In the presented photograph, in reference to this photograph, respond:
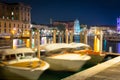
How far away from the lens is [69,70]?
2161 centimetres

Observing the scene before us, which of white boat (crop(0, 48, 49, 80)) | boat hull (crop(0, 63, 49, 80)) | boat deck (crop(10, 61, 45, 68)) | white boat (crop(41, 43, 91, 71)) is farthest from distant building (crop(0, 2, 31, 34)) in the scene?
boat hull (crop(0, 63, 49, 80))

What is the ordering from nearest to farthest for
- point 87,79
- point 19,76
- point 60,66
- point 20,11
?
point 87,79
point 19,76
point 60,66
point 20,11

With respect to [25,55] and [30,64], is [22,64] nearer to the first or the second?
[30,64]

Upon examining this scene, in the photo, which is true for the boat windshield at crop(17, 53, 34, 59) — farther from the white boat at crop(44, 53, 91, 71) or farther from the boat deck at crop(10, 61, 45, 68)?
the white boat at crop(44, 53, 91, 71)

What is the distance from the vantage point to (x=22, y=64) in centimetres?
1722

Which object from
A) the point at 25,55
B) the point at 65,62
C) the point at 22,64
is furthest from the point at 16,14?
the point at 22,64

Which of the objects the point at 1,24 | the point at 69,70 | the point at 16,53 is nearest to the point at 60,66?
the point at 69,70

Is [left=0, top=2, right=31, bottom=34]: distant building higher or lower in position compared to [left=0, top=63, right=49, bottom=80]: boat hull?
higher

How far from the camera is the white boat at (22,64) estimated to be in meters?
16.7

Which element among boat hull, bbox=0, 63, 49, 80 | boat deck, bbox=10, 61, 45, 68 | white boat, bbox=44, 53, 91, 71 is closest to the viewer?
boat hull, bbox=0, 63, 49, 80

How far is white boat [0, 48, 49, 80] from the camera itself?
1667 centimetres

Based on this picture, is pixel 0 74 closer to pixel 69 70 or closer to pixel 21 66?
pixel 21 66

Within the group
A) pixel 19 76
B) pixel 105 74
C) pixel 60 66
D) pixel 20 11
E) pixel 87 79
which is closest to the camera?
pixel 87 79

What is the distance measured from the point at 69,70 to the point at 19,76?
6131mm
